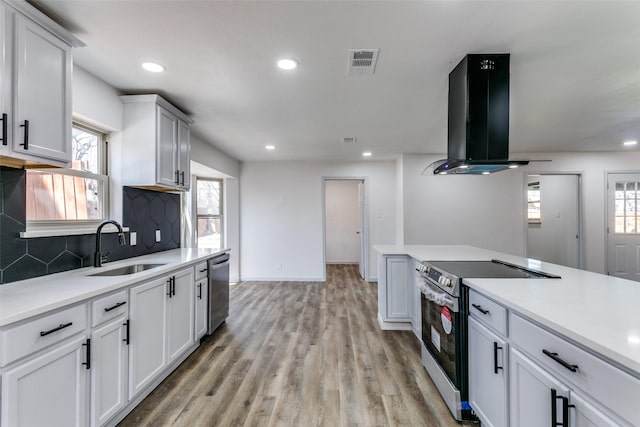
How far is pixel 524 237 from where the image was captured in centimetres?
530

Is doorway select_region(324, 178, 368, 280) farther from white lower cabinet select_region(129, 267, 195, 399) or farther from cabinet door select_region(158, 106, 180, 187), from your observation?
white lower cabinet select_region(129, 267, 195, 399)

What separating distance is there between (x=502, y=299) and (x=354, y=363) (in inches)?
63.3

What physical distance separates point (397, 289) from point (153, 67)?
3.14m

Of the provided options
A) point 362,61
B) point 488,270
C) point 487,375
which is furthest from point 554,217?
point 362,61

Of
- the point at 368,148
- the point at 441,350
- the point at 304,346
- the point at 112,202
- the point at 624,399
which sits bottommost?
the point at 304,346

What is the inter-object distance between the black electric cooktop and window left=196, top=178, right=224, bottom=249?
13.7 feet

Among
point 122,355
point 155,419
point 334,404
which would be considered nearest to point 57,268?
point 122,355

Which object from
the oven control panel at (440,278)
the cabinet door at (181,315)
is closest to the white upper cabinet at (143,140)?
the cabinet door at (181,315)

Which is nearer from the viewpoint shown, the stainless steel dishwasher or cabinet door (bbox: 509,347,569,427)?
cabinet door (bbox: 509,347,569,427)

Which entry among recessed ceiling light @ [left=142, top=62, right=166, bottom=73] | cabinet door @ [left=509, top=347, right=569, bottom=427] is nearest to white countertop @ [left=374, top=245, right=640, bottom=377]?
cabinet door @ [left=509, top=347, right=569, bottom=427]

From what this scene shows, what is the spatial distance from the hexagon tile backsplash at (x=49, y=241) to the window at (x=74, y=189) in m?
0.11

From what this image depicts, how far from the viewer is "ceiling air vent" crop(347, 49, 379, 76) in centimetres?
201

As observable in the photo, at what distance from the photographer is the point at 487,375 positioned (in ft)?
5.44

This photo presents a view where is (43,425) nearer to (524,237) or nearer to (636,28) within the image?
(636,28)
